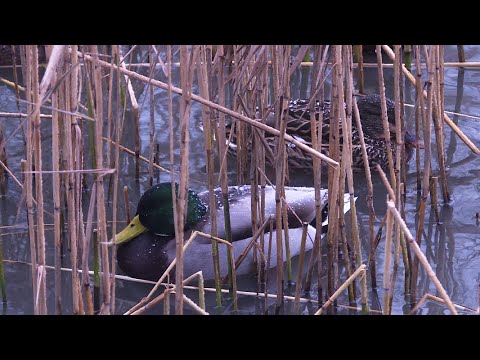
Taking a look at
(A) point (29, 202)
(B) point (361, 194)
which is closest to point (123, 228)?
(B) point (361, 194)

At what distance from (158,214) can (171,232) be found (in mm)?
138

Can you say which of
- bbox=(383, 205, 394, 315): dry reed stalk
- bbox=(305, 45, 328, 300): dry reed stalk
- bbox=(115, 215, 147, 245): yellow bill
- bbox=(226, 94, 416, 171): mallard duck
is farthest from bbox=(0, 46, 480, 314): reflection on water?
bbox=(383, 205, 394, 315): dry reed stalk

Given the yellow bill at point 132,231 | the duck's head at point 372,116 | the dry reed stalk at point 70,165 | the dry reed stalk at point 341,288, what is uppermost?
the duck's head at point 372,116

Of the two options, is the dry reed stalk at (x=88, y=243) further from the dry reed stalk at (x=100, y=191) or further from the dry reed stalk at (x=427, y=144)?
the dry reed stalk at (x=427, y=144)

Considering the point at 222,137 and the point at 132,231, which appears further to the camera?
the point at 132,231

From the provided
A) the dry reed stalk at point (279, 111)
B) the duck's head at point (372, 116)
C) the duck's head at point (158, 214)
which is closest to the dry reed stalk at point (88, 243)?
the dry reed stalk at point (279, 111)

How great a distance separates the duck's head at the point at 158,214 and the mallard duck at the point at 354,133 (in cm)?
95

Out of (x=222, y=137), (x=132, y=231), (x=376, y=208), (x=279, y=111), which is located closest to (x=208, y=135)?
(x=222, y=137)

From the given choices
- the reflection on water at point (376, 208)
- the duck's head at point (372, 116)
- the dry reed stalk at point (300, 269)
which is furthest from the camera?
the duck's head at point (372, 116)

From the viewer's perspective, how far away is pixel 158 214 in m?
3.83

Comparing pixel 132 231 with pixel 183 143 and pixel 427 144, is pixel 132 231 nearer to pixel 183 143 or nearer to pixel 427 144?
pixel 427 144

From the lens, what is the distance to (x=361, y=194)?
4.66 metres

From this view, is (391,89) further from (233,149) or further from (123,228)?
(123,228)

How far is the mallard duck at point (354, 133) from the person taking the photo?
16.0 feet
